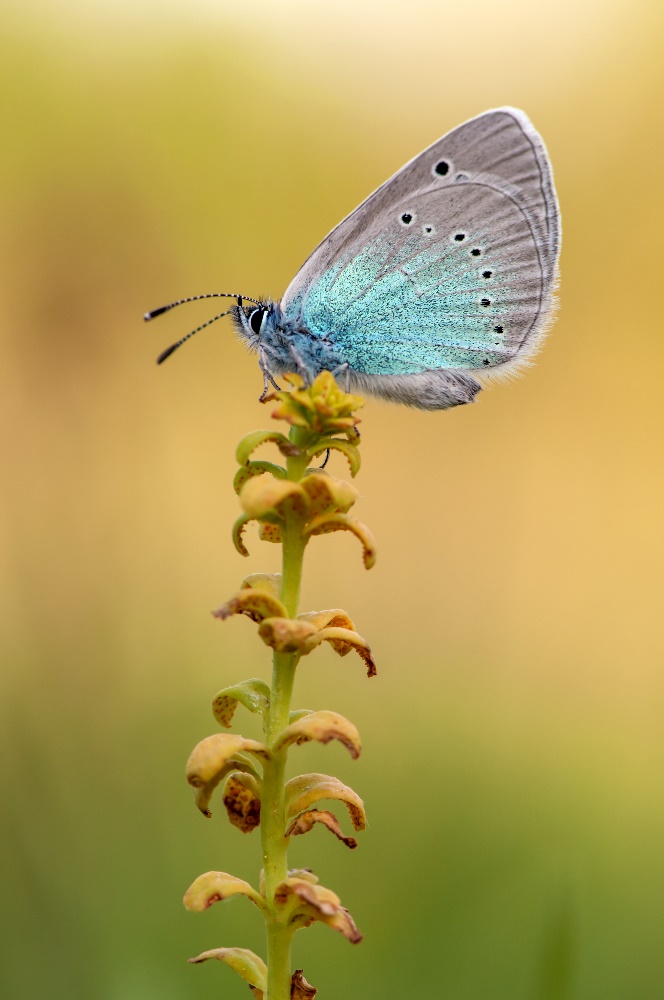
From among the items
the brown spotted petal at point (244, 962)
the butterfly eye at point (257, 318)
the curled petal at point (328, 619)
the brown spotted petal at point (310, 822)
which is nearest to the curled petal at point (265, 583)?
the curled petal at point (328, 619)

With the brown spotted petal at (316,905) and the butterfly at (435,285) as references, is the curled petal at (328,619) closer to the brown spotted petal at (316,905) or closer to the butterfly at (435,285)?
the brown spotted petal at (316,905)

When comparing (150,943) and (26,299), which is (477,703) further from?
(26,299)

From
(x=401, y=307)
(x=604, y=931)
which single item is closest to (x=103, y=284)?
(x=401, y=307)

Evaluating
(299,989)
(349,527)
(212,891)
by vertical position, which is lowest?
(299,989)

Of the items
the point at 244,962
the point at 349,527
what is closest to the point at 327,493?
the point at 349,527

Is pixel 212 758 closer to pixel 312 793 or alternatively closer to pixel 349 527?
pixel 312 793

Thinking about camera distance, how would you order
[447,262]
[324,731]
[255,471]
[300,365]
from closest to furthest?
[324,731]
[255,471]
[300,365]
[447,262]

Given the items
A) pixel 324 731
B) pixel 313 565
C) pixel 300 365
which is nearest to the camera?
pixel 324 731
